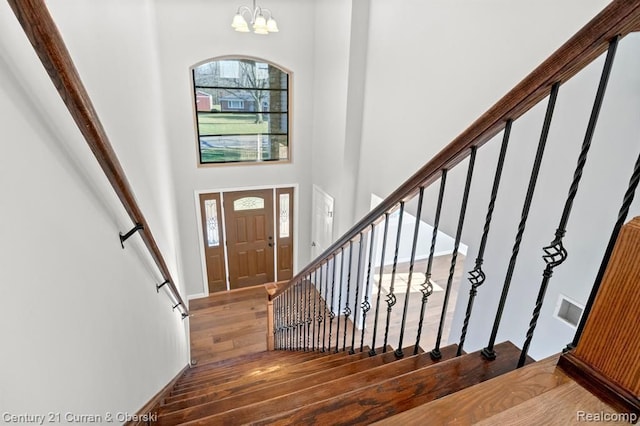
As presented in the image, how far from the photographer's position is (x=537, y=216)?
7.64 ft

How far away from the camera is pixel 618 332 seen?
721 millimetres

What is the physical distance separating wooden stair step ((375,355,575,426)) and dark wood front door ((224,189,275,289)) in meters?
5.18

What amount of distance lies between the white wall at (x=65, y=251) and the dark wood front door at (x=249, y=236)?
4089 millimetres

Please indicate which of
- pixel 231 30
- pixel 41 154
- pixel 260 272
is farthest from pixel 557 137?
pixel 260 272

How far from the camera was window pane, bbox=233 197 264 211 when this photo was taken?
19.0 ft

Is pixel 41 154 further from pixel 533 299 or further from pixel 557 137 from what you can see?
pixel 533 299

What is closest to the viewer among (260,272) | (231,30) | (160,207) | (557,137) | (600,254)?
(600,254)

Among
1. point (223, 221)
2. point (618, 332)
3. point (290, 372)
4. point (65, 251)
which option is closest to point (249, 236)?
point (223, 221)

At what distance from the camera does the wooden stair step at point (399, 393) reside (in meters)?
0.92

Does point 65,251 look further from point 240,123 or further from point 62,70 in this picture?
point 240,123

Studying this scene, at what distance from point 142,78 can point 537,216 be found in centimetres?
300

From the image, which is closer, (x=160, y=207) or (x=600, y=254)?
(x=600, y=254)

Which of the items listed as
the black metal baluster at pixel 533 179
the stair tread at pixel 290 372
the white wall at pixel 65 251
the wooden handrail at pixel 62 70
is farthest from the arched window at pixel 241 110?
the black metal baluster at pixel 533 179

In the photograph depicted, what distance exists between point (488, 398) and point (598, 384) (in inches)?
9.0
